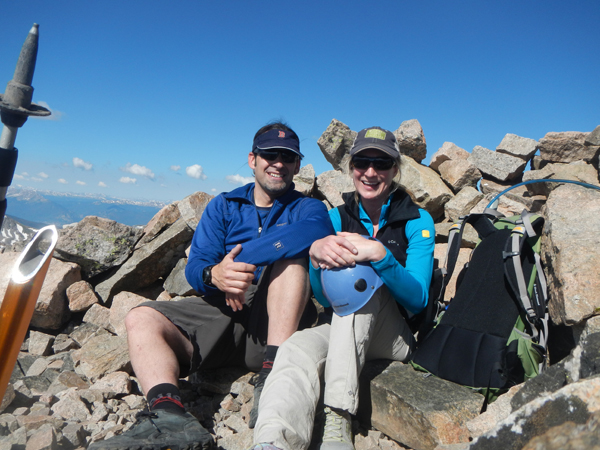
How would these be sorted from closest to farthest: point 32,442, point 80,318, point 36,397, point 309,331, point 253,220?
A: point 32,442 < point 309,331 < point 36,397 < point 253,220 < point 80,318

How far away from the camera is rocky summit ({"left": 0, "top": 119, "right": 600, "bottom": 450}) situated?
8.57 feet

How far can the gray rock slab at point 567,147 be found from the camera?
336 inches

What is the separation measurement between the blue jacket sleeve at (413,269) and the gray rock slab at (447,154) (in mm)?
5907

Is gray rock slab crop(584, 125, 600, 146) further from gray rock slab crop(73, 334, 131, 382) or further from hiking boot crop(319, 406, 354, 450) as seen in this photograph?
gray rock slab crop(73, 334, 131, 382)

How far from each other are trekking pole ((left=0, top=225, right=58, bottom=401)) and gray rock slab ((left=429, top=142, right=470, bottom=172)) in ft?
29.7

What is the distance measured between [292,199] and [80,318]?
15.3 ft

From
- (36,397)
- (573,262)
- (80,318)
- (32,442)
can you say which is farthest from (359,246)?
(80,318)

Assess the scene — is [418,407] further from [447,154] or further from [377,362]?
[447,154]

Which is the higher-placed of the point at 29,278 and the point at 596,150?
the point at 596,150

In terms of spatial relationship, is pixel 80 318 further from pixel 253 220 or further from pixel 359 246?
pixel 359 246

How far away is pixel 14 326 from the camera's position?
168 cm

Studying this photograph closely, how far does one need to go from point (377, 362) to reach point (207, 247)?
220cm

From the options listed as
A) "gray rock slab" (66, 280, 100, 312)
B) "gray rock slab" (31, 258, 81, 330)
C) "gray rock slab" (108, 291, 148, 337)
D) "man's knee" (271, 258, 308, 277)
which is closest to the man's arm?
"man's knee" (271, 258, 308, 277)

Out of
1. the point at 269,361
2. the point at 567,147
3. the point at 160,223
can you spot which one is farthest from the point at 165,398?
the point at 567,147
